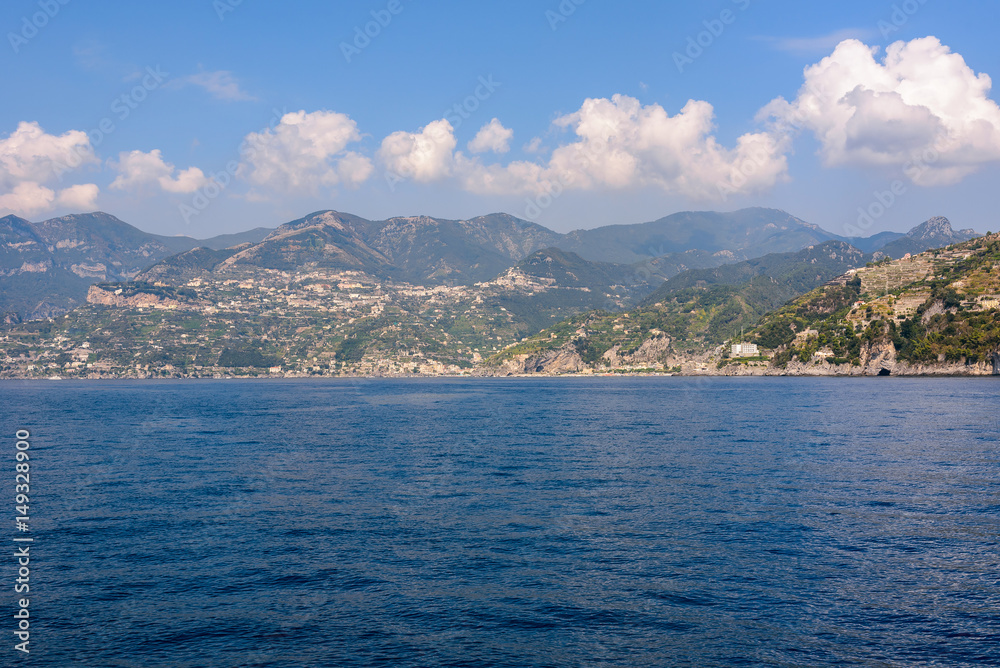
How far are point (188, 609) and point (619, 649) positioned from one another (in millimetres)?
17285

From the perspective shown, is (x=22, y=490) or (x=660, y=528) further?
(x=22, y=490)

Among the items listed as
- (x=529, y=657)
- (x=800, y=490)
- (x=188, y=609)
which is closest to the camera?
(x=529, y=657)

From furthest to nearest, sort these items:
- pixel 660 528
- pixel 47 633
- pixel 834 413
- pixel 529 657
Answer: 1. pixel 834 413
2. pixel 660 528
3. pixel 47 633
4. pixel 529 657

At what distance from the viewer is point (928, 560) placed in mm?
31109

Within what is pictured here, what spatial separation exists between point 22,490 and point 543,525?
39.9m

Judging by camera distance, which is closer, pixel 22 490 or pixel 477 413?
A: pixel 22 490

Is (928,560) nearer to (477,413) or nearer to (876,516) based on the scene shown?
(876,516)

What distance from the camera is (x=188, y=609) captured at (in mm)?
26188

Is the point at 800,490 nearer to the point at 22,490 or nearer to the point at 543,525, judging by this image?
the point at 543,525

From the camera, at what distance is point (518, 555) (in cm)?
3288

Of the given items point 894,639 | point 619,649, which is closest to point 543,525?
point 619,649

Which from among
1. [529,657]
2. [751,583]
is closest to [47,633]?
[529,657]

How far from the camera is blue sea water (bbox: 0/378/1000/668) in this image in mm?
22844

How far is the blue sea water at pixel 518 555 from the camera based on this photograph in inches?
899
